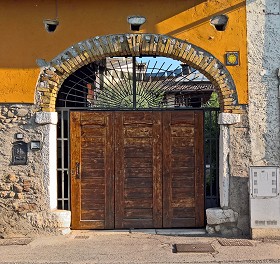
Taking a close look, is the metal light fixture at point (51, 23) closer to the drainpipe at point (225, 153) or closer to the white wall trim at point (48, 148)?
the white wall trim at point (48, 148)

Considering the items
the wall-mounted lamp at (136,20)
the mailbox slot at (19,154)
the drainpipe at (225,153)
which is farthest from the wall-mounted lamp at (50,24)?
the drainpipe at (225,153)

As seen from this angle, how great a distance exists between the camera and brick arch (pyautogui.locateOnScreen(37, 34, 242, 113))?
699cm

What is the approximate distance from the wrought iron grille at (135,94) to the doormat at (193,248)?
116 centimetres

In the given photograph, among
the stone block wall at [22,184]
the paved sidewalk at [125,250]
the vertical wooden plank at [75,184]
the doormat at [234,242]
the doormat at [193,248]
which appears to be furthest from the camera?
the vertical wooden plank at [75,184]

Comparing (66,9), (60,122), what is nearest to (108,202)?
(60,122)

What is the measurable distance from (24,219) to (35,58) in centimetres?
270

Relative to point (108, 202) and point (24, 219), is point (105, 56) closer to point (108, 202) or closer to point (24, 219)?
point (108, 202)

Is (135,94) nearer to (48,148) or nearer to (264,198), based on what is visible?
(48,148)

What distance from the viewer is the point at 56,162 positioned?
729cm

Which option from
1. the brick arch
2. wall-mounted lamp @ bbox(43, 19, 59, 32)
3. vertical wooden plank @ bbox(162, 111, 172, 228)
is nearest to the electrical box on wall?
the brick arch

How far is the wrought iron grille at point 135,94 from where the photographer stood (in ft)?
24.3

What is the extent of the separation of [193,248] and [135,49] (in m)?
3.36

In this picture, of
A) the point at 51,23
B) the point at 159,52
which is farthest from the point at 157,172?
the point at 51,23

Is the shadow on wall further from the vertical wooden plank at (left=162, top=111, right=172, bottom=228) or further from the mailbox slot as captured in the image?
the mailbox slot
